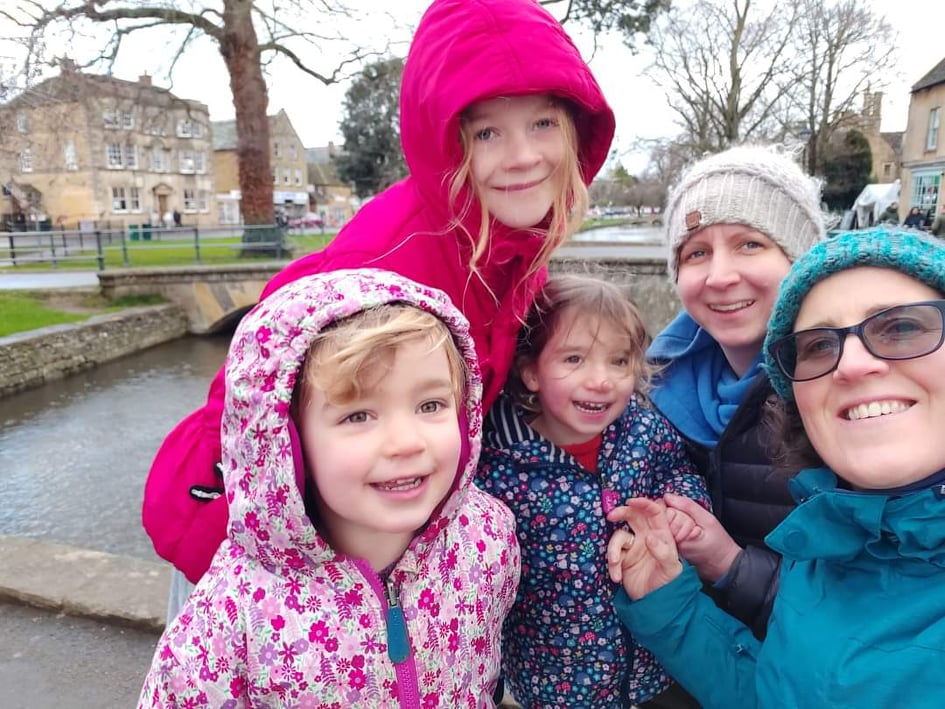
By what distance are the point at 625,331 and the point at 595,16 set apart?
Answer: 19211 mm

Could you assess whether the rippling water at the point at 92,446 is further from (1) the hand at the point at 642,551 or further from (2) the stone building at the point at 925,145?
(2) the stone building at the point at 925,145

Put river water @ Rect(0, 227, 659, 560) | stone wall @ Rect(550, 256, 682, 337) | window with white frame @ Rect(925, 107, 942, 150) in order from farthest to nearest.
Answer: window with white frame @ Rect(925, 107, 942, 150) < stone wall @ Rect(550, 256, 682, 337) < river water @ Rect(0, 227, 659, 560)

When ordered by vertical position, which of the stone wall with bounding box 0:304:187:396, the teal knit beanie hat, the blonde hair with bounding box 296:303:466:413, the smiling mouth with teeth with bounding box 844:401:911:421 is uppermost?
the teal knit beanie hat

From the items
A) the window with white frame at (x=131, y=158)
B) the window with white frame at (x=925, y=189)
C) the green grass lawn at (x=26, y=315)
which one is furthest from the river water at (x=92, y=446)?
the window with white frame at (x=131, y=158)

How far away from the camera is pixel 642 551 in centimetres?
165

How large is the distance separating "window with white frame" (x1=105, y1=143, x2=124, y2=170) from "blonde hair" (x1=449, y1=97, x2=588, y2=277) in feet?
136

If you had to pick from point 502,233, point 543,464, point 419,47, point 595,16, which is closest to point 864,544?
point 543,464

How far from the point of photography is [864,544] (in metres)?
1.21

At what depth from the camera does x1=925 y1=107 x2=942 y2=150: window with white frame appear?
89.1 ft

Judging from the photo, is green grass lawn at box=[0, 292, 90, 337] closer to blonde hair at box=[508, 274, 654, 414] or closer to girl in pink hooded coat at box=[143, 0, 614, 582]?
girl in pink hooded coat at box=[143, 0, 614, 582]

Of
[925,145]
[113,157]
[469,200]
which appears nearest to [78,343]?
[469,200]

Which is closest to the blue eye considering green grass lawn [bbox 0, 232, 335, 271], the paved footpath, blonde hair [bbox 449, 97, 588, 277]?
blonde hair [bbox 449, 97, 588, 277]

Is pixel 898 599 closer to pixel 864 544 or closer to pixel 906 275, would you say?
pixel 864 544

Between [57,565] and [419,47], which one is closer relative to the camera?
[419,47]
